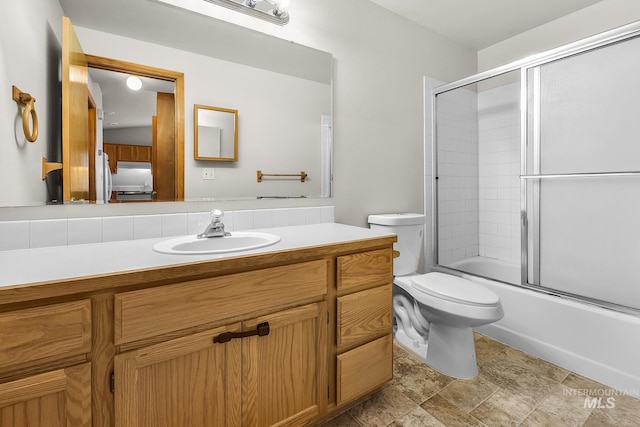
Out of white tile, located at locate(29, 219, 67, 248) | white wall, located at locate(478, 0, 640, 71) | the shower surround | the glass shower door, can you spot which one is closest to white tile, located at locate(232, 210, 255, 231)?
white tile, located at locate(29, 219, 67, 248)

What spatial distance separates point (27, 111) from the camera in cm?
107

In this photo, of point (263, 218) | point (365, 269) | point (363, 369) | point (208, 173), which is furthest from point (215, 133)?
point (363, 369)

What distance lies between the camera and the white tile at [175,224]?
1.37m

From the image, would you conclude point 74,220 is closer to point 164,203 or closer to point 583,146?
point 164,203

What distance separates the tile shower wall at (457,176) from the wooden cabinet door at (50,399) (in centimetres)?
239

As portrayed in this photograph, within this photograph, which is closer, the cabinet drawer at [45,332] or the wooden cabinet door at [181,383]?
the cabinet drawer at [45,332]

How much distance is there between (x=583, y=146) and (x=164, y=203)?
2.44 m

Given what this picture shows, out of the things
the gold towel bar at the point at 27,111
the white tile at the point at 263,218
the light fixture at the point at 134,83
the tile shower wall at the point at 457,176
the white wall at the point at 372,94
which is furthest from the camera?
the tile shower wall at the point at 457,176

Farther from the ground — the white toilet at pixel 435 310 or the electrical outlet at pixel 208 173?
the electrical outlet at pixel 208 173

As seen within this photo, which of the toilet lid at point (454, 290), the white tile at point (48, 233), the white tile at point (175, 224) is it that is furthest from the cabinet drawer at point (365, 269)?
the white tile at point (48, 233)

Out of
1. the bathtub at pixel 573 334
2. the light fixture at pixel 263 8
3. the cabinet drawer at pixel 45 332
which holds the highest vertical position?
the light fixture at pixel 263 8

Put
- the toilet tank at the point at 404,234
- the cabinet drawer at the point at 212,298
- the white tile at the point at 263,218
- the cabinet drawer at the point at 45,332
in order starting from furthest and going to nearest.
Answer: the toilet tank at the point at 404,234, the white tile at the point at 263,218, the cabinet drawer at the point at 212,298, the cabinet drawer at the point at 45,332

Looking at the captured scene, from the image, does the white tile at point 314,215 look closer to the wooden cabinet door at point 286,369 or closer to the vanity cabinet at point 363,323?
the vanity cabinet at point 363,323

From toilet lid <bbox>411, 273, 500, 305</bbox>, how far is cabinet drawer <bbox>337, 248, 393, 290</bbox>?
39 centimetres
